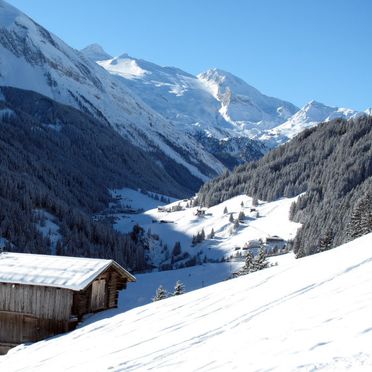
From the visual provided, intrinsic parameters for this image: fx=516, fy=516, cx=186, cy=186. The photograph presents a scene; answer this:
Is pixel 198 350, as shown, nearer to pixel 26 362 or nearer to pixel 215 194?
pixel 26 362

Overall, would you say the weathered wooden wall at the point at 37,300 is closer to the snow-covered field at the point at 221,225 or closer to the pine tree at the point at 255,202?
the snow-covered field at the point at 221,225

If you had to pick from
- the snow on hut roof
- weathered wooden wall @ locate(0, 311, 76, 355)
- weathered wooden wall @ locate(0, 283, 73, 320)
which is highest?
the snow on hut roof

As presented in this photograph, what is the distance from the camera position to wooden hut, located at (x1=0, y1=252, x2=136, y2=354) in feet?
99.2

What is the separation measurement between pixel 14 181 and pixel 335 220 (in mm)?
91162

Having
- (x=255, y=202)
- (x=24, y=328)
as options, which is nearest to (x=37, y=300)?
(x=24, y=328)

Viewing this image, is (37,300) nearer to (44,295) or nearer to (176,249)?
(44,295)

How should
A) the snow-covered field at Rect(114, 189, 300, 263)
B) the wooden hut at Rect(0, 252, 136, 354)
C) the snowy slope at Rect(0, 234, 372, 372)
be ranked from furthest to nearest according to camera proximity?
the snow-covered field at Rect(114, 189, 300, 263)
the wooden hut at Rect(0, 252, 136, 354)
the snowy slope at Rect(0, 234, 372, 372)

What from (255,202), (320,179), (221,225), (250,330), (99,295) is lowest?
(99,295)

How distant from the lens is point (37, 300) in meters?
30.8

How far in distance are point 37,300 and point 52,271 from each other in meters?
1.93

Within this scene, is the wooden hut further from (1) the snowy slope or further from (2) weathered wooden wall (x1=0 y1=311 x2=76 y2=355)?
(1) the snowy slope

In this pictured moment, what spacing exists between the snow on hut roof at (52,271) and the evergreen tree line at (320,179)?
8747cm

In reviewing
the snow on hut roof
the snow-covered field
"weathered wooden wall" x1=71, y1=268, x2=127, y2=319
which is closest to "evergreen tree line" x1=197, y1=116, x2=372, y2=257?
the snow-covered field

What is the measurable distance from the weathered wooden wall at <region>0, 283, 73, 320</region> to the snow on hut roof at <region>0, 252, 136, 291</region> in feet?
1.85
